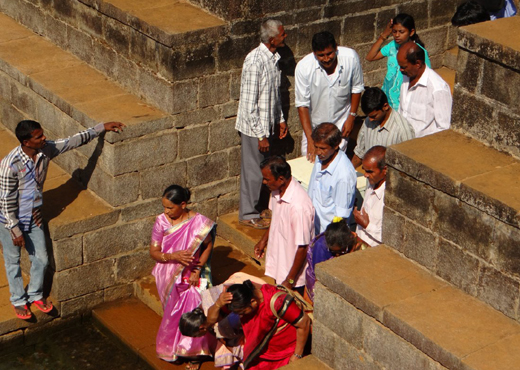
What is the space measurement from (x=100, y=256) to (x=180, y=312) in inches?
53.2

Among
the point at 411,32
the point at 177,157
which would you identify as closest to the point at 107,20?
the point at 177,157

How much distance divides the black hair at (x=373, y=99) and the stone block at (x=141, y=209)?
2.43 metres

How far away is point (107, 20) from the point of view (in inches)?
379

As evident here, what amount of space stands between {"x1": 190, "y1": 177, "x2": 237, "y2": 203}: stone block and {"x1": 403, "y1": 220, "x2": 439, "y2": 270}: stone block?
10.6 feet

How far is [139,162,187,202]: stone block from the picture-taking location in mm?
9133

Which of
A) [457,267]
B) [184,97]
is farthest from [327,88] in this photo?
[457,267]

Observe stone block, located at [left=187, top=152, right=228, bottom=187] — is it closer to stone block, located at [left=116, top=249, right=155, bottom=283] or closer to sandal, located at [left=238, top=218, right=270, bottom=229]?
sandal, located at [left=238, top=218, right=270, bottom=229]

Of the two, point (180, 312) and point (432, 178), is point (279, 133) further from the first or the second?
point (432, 178)

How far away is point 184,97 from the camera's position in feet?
29.7

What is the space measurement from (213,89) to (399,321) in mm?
3830

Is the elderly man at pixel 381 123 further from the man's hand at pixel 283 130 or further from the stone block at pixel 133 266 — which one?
the stone block at pixel 133 266

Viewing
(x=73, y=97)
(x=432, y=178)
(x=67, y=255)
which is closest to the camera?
(x=432, y=178)

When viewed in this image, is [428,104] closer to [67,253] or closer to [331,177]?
[331,177]

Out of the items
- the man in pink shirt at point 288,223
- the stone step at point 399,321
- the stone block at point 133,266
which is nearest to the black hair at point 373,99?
the man in pink shirt at point 288,223
